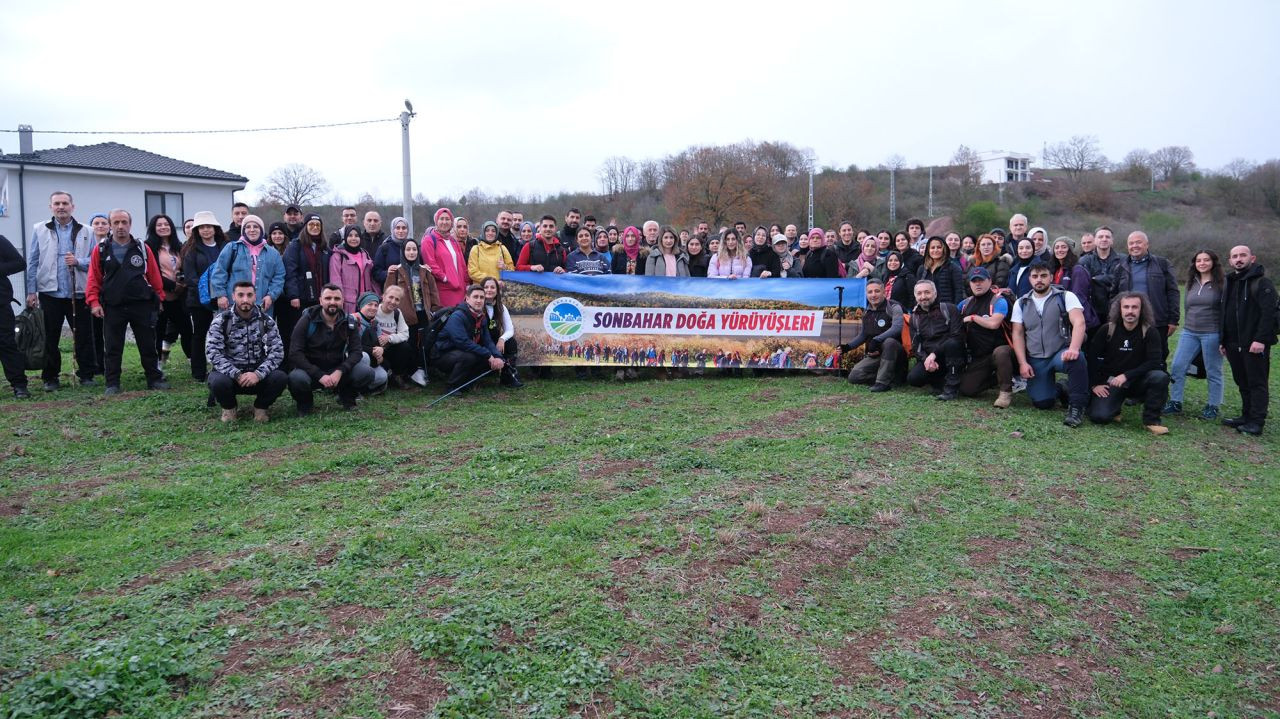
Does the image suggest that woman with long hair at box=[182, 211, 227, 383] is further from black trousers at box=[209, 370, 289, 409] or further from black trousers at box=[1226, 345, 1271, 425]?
black trousers at box=[1226, 345, 1271, 425]

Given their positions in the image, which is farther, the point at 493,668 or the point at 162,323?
the point at 162,323

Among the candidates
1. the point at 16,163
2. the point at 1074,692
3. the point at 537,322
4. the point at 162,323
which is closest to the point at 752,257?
the point at 537,322

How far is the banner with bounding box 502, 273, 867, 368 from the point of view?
10273 mm

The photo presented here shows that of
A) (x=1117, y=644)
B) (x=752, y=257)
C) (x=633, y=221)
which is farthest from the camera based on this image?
(x=633, y=221)

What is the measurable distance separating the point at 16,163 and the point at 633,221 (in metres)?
35.2

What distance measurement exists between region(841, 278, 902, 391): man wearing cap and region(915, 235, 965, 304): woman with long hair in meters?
0.49

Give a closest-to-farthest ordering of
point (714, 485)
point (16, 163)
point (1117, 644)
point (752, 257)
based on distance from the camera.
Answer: point (1117, 644), point (714, 485), point (752, 257), point (16, 163)

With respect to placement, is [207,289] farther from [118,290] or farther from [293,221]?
[293,221]

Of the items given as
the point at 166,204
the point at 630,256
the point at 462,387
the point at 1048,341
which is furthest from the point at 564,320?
the point at 166,204

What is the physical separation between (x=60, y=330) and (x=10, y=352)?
555mm

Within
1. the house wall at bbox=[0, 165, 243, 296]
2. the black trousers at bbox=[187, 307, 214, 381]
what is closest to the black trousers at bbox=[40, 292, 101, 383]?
the black trousers at bbox=[187, 307, 214, 381]

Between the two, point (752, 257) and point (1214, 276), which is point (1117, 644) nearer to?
point (1214, 276)

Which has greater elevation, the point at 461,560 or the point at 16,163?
the point at 16,163

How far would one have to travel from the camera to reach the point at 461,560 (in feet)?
14.8
